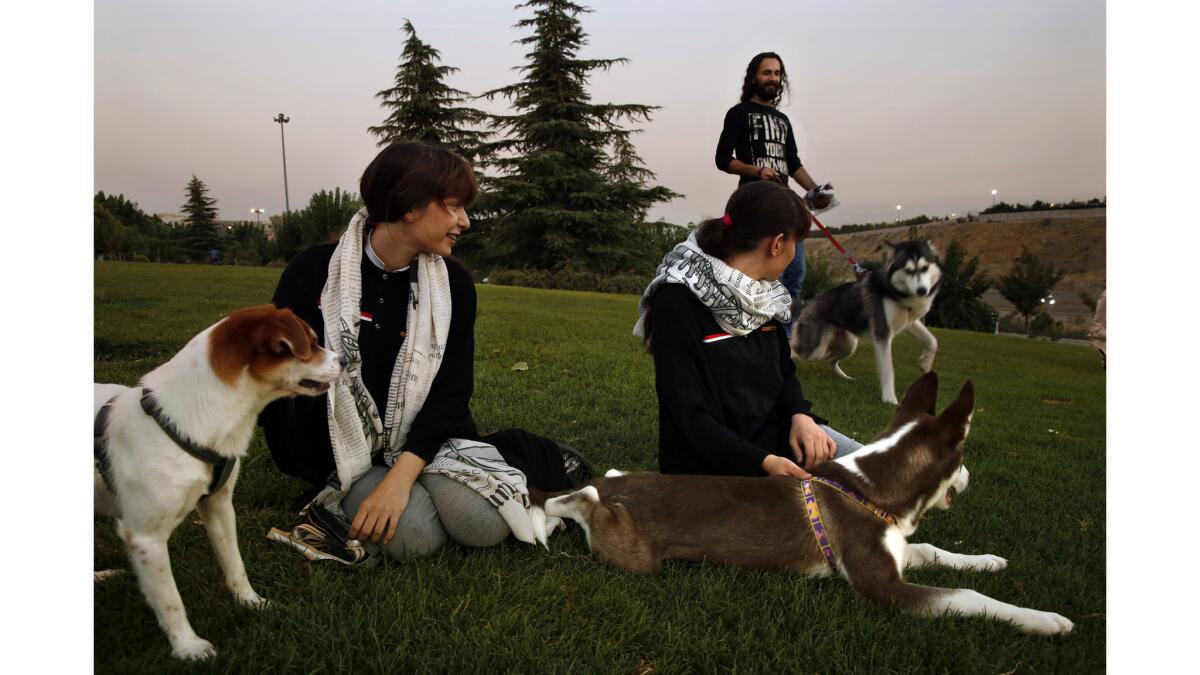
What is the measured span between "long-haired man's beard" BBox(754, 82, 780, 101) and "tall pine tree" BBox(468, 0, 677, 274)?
70.6ft

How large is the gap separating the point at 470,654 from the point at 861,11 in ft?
12.1

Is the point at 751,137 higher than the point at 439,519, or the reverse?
the point at 751,137

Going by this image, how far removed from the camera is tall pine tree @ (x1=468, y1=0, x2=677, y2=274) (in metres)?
26.9

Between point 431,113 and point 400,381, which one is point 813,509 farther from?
point 431,113

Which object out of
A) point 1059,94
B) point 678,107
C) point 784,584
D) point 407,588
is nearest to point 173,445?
point 407,588

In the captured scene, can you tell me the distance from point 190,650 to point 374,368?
1.28 meters

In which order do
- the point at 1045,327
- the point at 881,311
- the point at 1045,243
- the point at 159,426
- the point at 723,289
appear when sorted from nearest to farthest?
the point at 159,426 → the point at 723,289 → the point at 1045,243 → the point at 881,311 → the point at 1045,327

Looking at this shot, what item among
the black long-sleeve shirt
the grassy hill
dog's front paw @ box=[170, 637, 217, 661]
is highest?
the black long-sleeve shirt

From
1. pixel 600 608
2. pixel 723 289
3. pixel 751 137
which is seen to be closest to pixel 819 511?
pixel 600 608

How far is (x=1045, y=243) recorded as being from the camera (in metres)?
5.39

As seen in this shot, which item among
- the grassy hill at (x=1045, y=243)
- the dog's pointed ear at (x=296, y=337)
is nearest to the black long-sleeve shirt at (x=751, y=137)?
the grassy hill at (x=1045, y=243)

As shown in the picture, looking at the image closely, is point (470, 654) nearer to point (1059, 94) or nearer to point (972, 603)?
point (972, 603)

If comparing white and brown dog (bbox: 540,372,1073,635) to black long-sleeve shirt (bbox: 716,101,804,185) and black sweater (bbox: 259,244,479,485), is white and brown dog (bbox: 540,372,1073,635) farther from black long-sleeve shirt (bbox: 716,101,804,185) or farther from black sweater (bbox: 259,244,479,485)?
black long-sleeve shirt (bbox: 716,101,804,185)

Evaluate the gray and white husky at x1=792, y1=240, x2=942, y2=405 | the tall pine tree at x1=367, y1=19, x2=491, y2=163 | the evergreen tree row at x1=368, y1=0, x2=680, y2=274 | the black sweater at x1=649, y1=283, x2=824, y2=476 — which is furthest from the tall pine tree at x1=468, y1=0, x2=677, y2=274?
the black sweater at x1=649, y1=283, x2=824, y2=476
